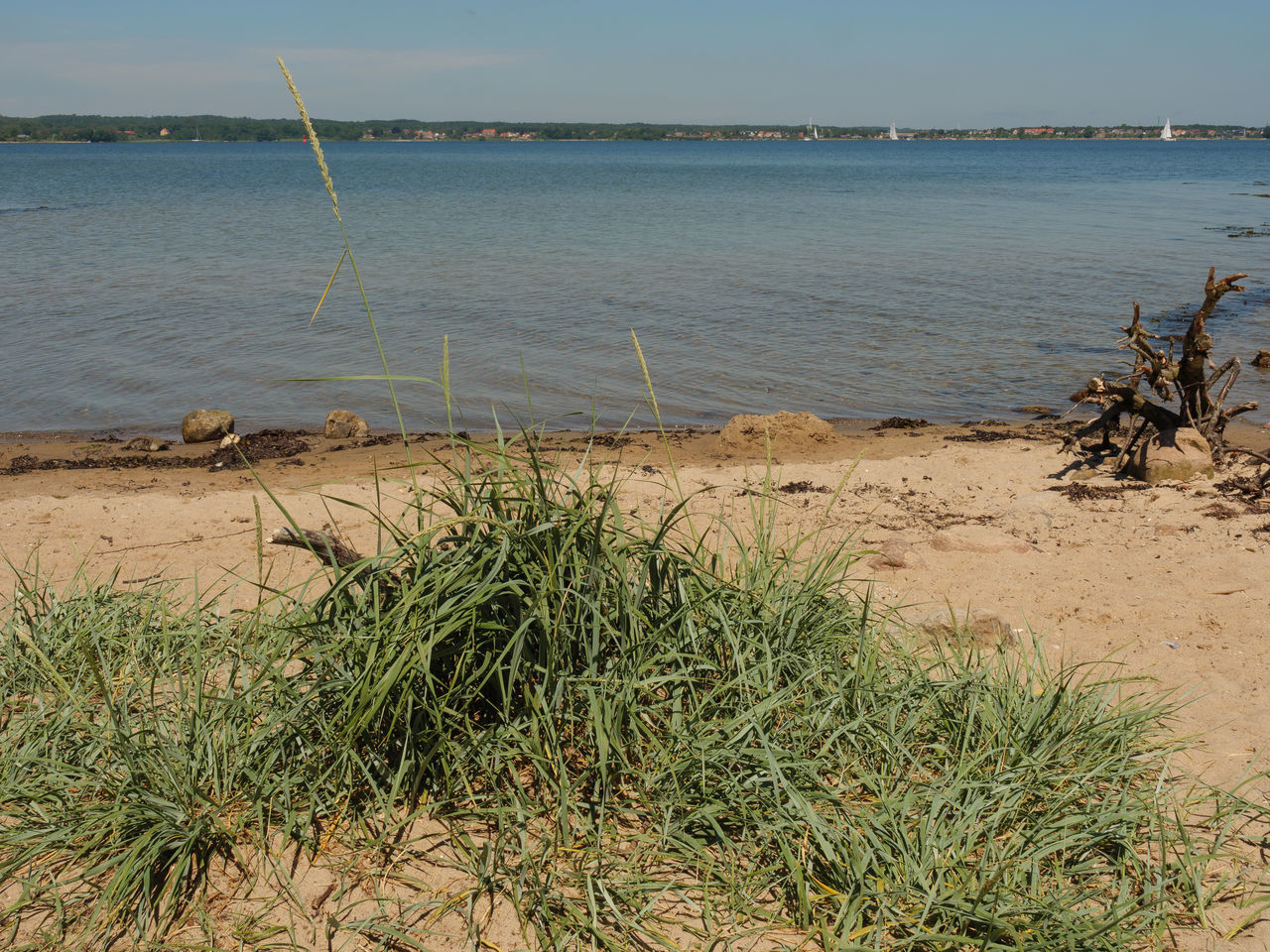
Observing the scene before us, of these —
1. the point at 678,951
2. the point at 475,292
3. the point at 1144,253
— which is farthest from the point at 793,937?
the point at 1144,253

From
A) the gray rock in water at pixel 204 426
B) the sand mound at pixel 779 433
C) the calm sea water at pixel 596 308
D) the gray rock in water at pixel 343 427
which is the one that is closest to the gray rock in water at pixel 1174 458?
the sand mound at pixel 779 433

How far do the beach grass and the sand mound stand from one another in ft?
17.8

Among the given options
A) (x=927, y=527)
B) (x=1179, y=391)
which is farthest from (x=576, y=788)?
(x=1179, y=391)

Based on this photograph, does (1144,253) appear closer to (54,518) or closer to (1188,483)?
(1188,483)

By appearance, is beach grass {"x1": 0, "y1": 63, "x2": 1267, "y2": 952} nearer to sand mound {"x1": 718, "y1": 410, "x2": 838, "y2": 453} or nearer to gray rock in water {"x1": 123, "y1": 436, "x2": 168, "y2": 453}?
sand mound {"x1": 718, "y1": 410, "x2": 838, "y2": 453}

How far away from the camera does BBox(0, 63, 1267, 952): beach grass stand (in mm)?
2334

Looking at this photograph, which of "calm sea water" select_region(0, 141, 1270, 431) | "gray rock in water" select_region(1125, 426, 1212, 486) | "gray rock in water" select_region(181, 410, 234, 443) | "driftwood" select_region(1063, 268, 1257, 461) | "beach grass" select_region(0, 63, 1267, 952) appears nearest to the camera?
"beach grass" select_region(0, 63, 1267, 952)

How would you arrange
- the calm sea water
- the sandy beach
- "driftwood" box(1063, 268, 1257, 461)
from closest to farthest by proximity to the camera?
the sandy beach, "driftwood" box(1063, 268, 1257, 461), the calm sea water

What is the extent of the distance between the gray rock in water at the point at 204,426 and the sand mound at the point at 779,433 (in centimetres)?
504

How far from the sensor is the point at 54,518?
19.7 feet

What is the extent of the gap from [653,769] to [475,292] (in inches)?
614

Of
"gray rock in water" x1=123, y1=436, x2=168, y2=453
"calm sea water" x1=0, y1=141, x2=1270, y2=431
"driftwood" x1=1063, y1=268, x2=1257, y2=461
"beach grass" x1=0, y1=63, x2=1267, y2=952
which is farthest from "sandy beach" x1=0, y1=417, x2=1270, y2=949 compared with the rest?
"calm sea water" x1=0, y1=141, x2=1270, y2=431

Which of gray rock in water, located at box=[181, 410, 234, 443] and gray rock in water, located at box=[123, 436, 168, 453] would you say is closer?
gray rock in water, located at box=[123, 436, 168, 453]

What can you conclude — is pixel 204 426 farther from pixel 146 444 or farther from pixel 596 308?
pixel 596 308
